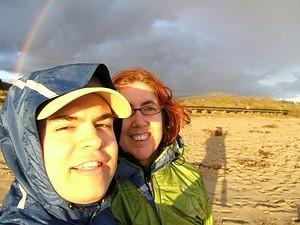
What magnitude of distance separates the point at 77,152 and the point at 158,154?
1494 millimetres

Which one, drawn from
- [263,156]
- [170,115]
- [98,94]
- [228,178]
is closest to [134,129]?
[170,115]

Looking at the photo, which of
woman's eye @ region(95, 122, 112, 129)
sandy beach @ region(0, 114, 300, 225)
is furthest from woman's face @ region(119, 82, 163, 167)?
sandy beach @ region(0, 114, 300, 225)

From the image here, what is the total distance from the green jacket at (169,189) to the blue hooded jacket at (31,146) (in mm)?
928

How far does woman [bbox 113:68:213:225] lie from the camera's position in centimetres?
269

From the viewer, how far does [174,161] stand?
3.05 metres

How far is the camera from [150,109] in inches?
120

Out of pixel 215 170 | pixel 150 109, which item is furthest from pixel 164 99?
pixel 215 170

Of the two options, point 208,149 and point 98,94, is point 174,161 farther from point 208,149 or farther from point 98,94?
point 208,149

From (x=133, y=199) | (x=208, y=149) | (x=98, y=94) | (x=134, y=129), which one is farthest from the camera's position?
(x=208, y=149)

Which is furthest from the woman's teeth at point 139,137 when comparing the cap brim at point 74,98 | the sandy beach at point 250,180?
the sandy beach at point 250,180

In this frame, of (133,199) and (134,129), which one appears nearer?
(133,199)

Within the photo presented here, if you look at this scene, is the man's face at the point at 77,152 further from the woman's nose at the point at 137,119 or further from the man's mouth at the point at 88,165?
the woman's nose at the point at 137,119

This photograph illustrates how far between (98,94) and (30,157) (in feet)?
1.25

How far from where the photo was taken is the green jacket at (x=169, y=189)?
2.61 meters
